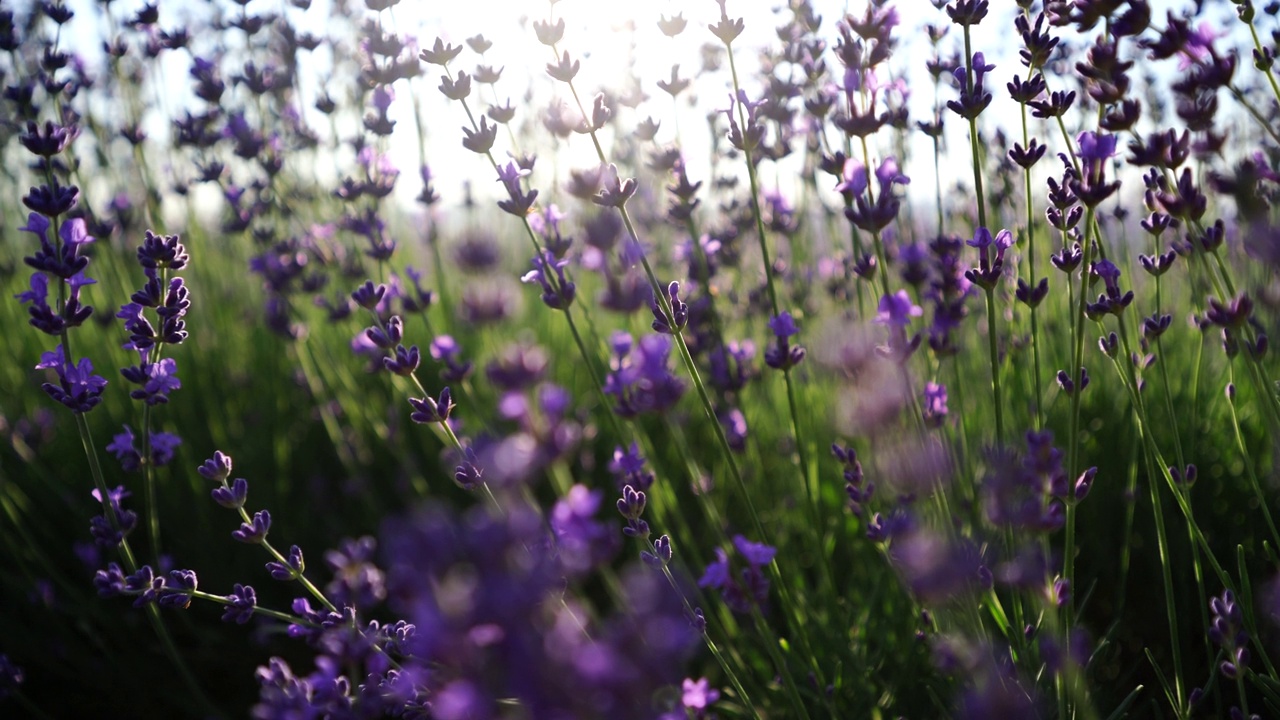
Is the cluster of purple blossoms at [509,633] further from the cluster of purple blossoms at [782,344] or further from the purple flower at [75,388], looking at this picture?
the purple flower at [75,388]

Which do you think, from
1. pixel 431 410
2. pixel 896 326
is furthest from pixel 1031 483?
pixel 431 410

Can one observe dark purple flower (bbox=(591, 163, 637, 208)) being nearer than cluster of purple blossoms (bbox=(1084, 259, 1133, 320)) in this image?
No

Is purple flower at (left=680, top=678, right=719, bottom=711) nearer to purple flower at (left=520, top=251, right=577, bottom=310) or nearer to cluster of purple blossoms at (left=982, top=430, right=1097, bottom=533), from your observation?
cluster of purple blossoms at (left=982, top=430, right=1097, bottom=533)

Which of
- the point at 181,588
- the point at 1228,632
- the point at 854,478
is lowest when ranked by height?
the point at 1228,632

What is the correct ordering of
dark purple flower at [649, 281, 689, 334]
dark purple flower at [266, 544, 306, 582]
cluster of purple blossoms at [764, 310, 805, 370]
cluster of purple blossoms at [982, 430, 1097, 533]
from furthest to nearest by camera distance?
1. cluster of purple blossoms at [764, 310, 805, 370]
2. dark purple flower at [649, 281, 689, 334]
3. dark purple flower at [266, 544, 306, 582]
4. cluster of purple blossoms at [982, 430, 1097, 533]

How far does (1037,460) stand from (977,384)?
6.82 feet

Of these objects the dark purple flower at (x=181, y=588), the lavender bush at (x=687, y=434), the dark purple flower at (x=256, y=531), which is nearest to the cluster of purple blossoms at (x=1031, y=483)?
the lavender bush at (x=687, y=434)

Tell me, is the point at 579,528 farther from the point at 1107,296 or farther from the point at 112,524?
the point at 112,524

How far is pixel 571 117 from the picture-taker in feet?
6.08

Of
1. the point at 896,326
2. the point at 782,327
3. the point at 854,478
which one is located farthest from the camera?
the point at 854,478

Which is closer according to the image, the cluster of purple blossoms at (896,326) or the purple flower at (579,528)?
the purple flower at (579,528)

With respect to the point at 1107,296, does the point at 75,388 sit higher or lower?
higher

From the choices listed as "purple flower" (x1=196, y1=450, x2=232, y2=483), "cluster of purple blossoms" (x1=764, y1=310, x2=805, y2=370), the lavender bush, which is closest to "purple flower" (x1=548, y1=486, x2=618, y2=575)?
the lavender bush

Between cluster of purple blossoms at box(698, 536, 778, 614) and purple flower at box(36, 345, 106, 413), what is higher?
purple flower at box(36, 345, 106, 413)
